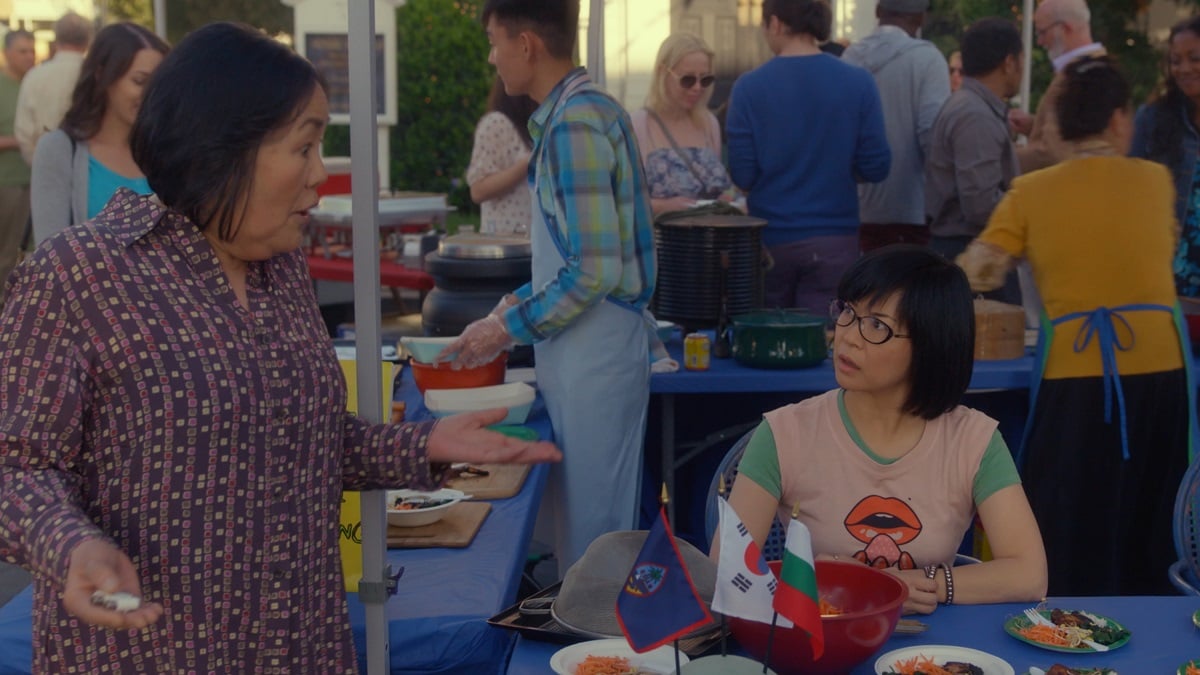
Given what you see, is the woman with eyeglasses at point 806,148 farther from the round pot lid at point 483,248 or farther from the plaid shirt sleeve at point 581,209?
the plaid shirt sleeve at point 581,209

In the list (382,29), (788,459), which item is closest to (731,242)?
(788,459)

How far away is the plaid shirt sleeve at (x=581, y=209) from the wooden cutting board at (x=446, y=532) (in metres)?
0.61

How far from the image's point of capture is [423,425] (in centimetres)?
199

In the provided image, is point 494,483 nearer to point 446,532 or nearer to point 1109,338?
point 446,532

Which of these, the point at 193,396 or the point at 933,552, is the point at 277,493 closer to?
the point at 193,396

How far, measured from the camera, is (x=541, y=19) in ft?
10.8

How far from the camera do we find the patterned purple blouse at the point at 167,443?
1.56 m

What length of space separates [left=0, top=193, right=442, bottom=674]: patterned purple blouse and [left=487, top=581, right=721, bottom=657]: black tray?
0.34 m

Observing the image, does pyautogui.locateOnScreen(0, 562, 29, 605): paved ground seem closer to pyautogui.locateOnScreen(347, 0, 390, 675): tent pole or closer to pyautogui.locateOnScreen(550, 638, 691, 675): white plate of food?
pyautogui.locateOnScreen(347, 0, 390, 675): tent pole

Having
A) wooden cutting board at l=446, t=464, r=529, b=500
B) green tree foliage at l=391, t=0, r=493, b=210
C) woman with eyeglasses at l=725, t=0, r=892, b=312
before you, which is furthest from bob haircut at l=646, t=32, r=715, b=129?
green tree foliage at l=391, t=0, r=493, b=210

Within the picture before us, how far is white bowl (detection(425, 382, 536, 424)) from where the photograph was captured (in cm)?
362

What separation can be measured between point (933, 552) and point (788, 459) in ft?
1.05

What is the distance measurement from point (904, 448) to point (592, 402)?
1.08 m

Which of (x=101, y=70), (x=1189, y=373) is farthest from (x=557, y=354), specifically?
(x=1189, y=373)
